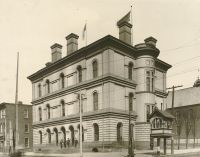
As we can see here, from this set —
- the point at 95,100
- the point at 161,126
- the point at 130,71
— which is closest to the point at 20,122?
the point at 95,100

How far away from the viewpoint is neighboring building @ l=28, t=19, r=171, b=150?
34688 millimetres

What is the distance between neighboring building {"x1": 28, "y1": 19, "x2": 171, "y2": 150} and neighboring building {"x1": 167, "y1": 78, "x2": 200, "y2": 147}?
13.0 meters

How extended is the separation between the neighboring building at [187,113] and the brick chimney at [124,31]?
21.3 m

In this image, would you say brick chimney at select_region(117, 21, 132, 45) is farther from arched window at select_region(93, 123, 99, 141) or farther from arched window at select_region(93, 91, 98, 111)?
arched window at select_region(93, 123, 99, 141)

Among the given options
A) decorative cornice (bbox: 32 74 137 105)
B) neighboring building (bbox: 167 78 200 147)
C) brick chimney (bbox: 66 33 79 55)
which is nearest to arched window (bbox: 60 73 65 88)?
decorative cornice (bbox: 32 74 137 105)

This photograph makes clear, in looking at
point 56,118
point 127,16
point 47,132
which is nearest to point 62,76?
point 56,118

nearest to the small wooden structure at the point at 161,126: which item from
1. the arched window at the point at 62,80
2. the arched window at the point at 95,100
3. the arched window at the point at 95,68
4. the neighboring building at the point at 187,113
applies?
the arched window at the point at 95,100

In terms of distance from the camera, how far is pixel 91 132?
119 ft

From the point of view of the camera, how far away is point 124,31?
128 feet

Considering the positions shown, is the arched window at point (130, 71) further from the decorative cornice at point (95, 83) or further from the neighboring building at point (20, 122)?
the neighboring building at point (20, 122)

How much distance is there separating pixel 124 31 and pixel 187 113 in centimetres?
2611

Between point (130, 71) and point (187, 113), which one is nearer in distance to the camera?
point (130, 71)

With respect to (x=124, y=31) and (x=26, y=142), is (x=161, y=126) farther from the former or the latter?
(x=26, y=142)

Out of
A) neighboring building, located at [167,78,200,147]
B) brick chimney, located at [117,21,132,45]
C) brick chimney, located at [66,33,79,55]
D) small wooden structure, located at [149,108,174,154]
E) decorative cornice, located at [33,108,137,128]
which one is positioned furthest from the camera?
neighboring building, located at [167,78,200,147]
